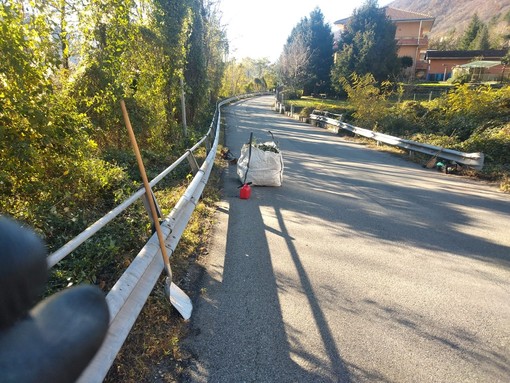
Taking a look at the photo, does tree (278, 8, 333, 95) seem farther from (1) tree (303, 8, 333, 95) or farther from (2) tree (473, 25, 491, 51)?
(2) tree (473, 25, 491, 51)

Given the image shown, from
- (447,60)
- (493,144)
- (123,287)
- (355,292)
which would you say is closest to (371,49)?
(447,60)

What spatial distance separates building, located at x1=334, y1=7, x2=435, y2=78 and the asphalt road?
49.2 metres

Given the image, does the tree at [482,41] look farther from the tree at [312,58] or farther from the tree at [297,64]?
the tree at [297,64]

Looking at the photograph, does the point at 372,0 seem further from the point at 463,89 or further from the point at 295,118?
the point at 463,89

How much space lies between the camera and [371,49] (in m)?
33.1

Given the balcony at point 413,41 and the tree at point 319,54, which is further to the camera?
the balcony at point 413,41

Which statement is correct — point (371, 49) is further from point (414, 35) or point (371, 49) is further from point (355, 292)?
point (355, 292)

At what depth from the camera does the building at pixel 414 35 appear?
47656 millimetres

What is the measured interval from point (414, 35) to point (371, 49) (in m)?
22.1

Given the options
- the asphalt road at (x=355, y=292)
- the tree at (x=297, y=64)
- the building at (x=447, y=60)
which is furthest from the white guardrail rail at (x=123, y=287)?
the building at (x=447, y=60)

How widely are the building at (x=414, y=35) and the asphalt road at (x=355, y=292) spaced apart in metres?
49.2

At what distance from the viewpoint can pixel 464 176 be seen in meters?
8.73

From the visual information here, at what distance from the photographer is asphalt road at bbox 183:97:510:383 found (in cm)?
252

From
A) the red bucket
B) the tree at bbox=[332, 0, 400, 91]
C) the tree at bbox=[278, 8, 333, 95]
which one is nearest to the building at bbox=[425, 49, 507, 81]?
the tree at bbox=[278, 8, 333, 95]
